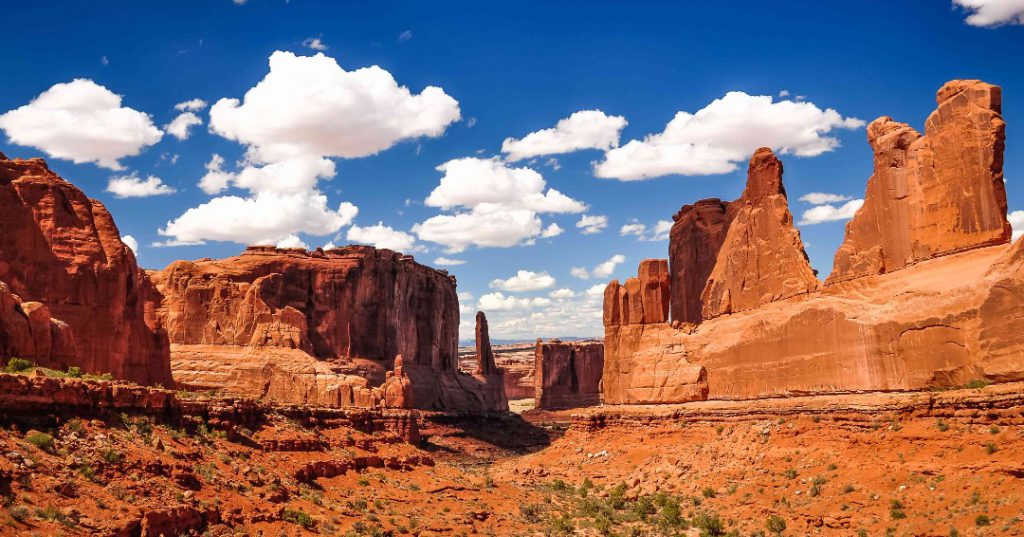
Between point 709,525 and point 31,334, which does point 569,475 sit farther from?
point 31,334

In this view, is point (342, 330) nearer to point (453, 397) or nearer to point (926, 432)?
point (453, 397)

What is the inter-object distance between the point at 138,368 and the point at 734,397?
28596 millimetres

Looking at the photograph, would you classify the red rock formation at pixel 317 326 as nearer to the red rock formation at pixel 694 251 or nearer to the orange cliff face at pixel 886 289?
the red rock formation at pixel 694 251

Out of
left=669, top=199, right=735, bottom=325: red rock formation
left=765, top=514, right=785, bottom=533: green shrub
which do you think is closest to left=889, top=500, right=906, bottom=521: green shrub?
left=765, top=514, right=785, bottom=533: green shrub

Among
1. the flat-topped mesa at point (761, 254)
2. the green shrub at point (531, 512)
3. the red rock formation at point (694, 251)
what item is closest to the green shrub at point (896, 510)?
the green shrub at point (531, 512)

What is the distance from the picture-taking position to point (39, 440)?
20391 mm

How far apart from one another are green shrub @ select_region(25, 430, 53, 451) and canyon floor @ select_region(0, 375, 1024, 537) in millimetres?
28

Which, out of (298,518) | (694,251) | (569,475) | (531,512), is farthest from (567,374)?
(298,518)

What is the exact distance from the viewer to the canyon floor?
2098 cm

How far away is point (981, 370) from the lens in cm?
3247

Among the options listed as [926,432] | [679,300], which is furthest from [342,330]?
[926,432]

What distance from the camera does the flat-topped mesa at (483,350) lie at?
5049 inches

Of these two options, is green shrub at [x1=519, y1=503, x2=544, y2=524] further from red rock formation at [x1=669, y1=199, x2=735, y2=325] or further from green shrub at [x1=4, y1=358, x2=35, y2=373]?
red rock formation at [x1=669, y1=199, x2=735, y2=325]

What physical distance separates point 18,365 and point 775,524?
25.2 m
